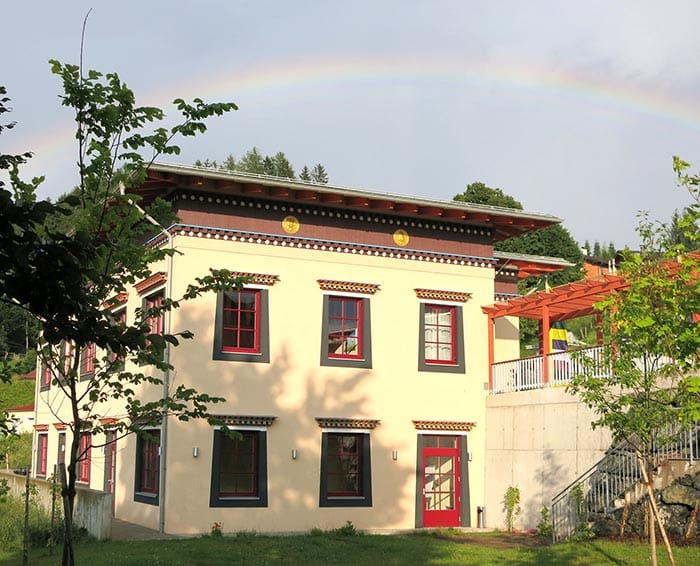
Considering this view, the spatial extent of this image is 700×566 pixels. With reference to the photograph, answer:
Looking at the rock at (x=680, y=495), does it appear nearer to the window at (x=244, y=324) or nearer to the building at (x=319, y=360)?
the building at (x=319, y=360)

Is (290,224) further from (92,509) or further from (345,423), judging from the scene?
(92,509)

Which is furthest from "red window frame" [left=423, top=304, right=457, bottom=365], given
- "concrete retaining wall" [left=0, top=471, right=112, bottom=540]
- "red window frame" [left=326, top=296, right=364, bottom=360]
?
"concrete retaining wall" [left=0, top=471, right=112, bottom=540]

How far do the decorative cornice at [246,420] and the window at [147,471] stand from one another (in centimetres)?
173

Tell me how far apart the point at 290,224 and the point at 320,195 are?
105 centimetres

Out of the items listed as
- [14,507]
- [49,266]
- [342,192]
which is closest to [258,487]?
[14,507]

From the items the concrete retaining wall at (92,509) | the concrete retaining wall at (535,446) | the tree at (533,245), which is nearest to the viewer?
the concrete retaining wall at (92,509)

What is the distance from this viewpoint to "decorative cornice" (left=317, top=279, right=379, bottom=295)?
909 inches

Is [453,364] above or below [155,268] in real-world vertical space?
below

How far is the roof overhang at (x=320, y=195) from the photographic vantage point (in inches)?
835

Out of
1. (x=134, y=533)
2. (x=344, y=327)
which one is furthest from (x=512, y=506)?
(x=134, y=533)

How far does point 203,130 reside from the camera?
417 inches

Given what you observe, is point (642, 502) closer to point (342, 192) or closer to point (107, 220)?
point (342, 192)

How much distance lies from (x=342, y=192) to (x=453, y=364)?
18.8 feet

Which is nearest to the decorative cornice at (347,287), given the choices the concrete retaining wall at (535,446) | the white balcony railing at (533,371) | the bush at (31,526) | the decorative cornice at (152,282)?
the decorative cornice at (152,282)
